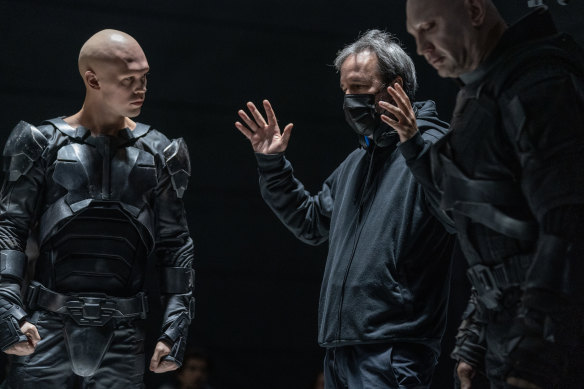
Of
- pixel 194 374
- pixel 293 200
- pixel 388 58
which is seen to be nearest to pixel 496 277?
pixel 388 58

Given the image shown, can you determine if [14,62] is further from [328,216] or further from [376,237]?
[376,237]

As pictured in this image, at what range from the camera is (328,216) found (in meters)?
3.04

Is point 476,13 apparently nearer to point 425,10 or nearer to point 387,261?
point 425,10

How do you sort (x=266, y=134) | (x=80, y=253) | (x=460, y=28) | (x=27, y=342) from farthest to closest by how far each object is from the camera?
(x=266, y=134)
(x=80, y=253)
(x=27, y=342)
(x=460, y=28)

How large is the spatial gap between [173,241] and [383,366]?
893 mm

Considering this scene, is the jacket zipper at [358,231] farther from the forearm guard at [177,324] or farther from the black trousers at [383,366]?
the forearm guard at [177,324]

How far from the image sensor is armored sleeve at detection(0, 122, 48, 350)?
8.93 ft

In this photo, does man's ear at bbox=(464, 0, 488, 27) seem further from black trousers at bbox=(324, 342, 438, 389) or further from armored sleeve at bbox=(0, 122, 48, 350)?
armored sleeve at bbox=(0, 122, 48, 350)

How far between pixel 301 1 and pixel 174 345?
2.77 meters

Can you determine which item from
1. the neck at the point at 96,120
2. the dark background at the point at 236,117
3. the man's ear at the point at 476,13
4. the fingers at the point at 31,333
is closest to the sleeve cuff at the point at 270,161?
the neck at the point at 96,120

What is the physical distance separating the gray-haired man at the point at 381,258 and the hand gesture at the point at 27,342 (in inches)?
34.4

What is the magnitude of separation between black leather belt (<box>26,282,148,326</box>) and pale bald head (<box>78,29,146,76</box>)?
747 millimetres

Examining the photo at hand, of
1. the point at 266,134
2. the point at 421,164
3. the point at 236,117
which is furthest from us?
the point at 236,117

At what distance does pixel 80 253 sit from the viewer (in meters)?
2.75
